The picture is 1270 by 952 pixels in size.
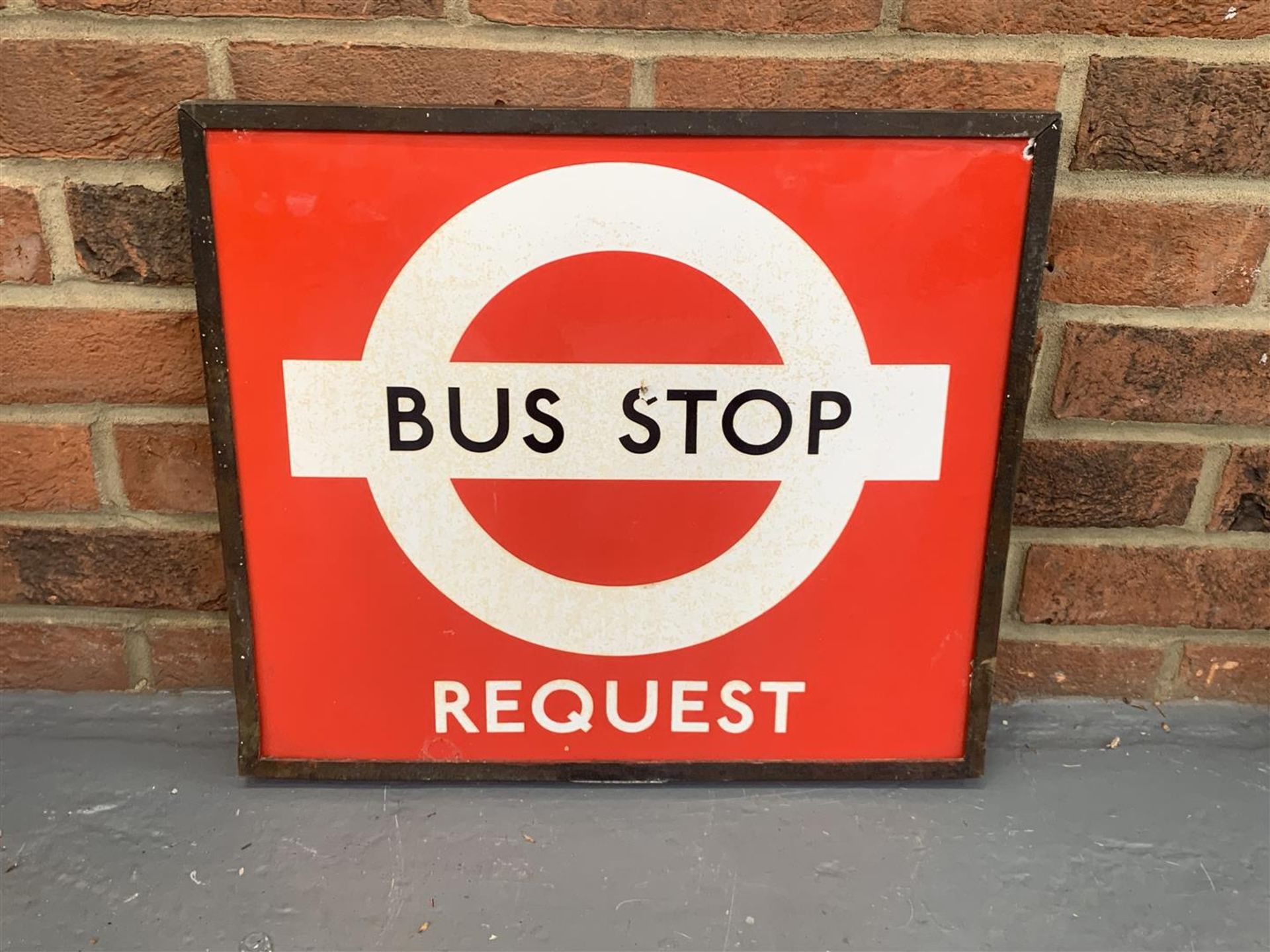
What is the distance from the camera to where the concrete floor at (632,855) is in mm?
678

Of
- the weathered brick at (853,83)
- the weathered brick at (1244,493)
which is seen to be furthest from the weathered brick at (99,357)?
the weathered brick at (1244,493)

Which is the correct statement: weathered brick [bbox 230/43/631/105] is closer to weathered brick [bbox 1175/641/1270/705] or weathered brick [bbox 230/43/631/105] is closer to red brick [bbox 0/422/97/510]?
red brick [bbox 0/422/97/510]

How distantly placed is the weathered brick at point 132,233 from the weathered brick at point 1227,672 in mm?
908

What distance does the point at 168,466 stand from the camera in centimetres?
82

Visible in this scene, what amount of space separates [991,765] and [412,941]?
485 mm

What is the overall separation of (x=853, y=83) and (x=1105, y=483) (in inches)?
15.4

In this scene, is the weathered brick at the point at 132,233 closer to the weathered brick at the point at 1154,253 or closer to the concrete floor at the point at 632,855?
the concrete floor at the point at 632,855

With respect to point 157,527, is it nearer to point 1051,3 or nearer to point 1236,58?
point 1051,3

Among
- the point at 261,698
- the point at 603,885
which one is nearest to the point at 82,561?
the point at 261,698

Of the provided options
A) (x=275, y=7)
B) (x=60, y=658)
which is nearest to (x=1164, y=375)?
(x=275, y=7)

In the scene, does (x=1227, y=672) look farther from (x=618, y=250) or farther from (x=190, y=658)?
(x=190, y=658)

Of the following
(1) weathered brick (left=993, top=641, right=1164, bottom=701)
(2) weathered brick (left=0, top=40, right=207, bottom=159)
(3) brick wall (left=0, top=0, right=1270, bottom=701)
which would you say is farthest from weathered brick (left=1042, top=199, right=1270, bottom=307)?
(2) weathered brick (left=0, top=40, right=207, bottom=159)

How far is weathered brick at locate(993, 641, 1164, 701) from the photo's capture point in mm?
884

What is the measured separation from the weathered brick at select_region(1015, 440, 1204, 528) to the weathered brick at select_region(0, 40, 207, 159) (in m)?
0.72
